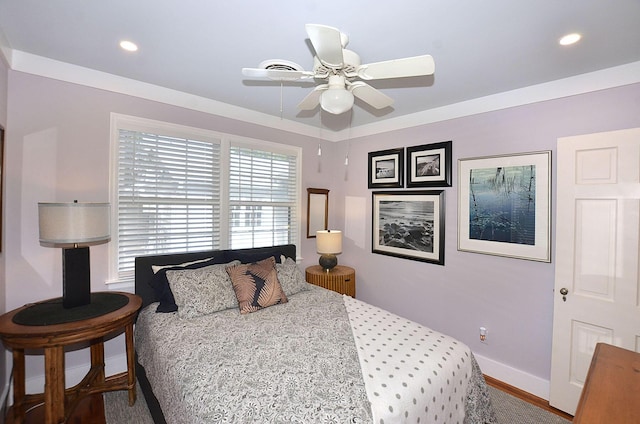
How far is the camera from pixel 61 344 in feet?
5.67

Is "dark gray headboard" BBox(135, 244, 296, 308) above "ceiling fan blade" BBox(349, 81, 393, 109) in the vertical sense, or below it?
below

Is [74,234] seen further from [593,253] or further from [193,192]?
[593,253]

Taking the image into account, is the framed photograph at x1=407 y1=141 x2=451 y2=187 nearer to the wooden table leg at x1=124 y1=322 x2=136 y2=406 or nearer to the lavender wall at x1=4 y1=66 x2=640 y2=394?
the lavender wall at x1=4 y1=66 x2=640 y2=394

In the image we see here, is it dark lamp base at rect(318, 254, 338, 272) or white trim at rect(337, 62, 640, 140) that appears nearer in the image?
white trim at rect(337, 62, 640, 140)

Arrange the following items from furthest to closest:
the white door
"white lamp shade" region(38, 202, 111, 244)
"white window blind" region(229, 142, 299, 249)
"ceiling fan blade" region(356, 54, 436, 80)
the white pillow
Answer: "white window blind" region(229, 142, 299, 249)
the white pillow
the white door
"white lamp shade" region(38, 202, 111, 244)
"ceiling fan blade" region(356, 54, 436, 80)

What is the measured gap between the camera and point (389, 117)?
11.4ft

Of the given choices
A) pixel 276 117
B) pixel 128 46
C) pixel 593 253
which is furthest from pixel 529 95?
pixel 128 46

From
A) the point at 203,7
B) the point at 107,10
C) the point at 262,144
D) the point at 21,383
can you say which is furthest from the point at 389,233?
the point at 21,383

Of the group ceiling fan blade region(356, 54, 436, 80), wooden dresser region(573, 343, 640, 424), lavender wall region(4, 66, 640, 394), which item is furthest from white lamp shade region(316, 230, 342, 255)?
wooden dresser region(573, 343, 640, 424)

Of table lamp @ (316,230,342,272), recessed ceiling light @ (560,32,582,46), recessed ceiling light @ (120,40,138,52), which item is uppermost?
recessed ceiling light @ (120,40,138,52)

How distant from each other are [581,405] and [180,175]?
313cm

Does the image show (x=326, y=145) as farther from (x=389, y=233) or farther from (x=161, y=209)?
(x=161, y=209)

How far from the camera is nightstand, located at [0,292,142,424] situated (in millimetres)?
1704

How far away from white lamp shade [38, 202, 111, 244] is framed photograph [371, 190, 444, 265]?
2898mm
